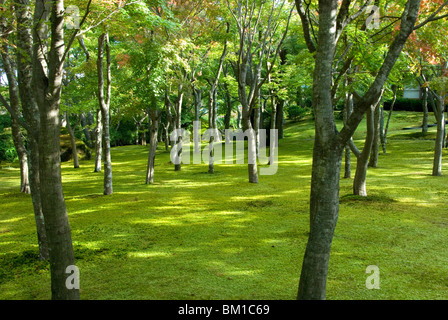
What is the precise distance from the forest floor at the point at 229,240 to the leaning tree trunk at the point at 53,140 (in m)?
0.99

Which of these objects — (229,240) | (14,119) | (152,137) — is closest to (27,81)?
(229,240)

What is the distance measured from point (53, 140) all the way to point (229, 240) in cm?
397

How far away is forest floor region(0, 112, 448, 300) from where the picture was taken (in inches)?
188

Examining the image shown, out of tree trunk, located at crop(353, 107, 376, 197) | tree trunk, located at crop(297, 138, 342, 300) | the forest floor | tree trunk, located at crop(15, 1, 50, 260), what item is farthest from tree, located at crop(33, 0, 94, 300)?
tree trunk, located at crop(353, 107, 376, 197)

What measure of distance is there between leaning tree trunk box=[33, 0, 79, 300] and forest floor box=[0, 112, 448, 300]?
0.99 m

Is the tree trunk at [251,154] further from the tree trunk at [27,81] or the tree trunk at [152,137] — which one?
the tree trunk at [27,81]

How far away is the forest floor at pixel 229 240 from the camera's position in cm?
479

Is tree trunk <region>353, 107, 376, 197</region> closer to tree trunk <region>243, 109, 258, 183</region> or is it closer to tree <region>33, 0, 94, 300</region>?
tree trunk <region>243, 109, 258, 183</region>

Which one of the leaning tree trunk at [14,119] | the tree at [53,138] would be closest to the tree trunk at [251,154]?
the leaning tree trunk at [14,119]

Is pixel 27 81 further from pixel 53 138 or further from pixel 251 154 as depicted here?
pixel 251 154

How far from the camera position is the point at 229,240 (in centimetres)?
681

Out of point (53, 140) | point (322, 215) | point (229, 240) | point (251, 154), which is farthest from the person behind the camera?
point (251, 154)
